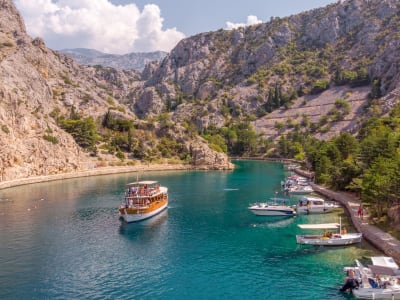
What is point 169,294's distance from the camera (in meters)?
41.1

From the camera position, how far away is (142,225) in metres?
71.7

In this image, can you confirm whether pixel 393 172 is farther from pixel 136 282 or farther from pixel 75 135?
pixel 75 135

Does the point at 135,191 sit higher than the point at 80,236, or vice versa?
the point at 135,191

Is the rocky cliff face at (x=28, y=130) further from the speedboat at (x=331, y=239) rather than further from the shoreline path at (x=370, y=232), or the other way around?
the shoreline path at (x=370, y=232)

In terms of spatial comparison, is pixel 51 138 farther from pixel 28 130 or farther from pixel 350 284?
pixel 350 284

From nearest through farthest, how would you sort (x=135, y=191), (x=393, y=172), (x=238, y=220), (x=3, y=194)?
(x=393, y=172), (x=238, y=220), (x=135, y=191), (x=3, y=194)

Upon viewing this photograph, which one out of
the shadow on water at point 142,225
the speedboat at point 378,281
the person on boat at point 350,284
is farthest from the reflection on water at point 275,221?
the person on boat at point 350,284

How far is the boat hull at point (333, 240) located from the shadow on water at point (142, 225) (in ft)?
85.8

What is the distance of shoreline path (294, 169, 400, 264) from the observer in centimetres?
4924

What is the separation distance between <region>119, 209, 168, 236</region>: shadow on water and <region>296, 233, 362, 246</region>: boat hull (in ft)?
85.8

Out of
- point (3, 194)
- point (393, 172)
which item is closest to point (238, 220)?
point (393, 172)

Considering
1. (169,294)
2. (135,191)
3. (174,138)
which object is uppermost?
(174,138)

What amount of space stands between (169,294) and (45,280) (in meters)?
14.5

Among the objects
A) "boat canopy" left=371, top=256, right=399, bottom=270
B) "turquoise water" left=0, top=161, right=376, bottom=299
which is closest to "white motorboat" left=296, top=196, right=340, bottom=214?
"turquoise water" left=0, top=161, right=376, bottom=299
